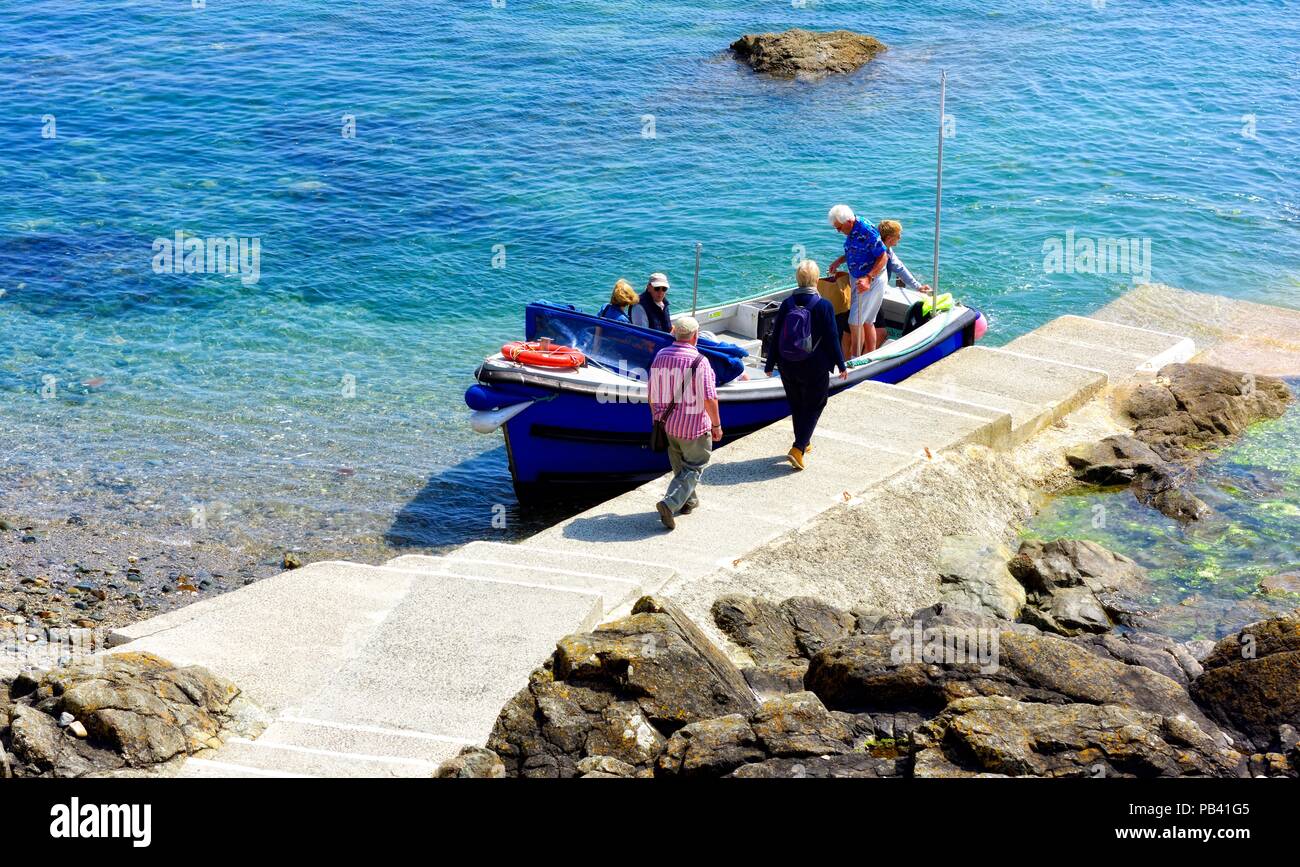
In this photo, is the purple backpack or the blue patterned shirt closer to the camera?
the purple backpack

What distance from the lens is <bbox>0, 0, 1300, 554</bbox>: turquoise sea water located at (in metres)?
14.6

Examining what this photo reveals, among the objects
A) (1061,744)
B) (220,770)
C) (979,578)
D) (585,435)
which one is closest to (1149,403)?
(979,578)

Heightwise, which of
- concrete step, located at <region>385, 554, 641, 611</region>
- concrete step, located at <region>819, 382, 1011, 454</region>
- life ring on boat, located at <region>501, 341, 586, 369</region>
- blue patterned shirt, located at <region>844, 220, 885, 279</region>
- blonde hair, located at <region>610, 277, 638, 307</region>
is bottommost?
concrete step, located at <region>385, 554, 641, 611</region>

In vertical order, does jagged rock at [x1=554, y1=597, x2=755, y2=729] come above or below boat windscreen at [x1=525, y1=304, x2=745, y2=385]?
below

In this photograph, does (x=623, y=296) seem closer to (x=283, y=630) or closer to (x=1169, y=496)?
(x=283, y=630)

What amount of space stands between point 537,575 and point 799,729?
132 inches

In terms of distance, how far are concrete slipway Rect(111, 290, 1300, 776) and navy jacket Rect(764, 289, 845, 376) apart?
3.11 ft

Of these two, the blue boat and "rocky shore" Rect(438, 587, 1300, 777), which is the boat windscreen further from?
"rocky shore" Rect(438, 587, 1300, 777)

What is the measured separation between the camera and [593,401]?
470 inches

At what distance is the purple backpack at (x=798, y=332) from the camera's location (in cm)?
1052

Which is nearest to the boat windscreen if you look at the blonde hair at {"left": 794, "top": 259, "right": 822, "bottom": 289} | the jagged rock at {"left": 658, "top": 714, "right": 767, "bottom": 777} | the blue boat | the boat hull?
the blue boat

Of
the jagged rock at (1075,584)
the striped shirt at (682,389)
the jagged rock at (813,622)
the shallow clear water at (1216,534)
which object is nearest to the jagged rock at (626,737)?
the jagged rock at (813,622)

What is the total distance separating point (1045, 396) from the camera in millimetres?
13594
